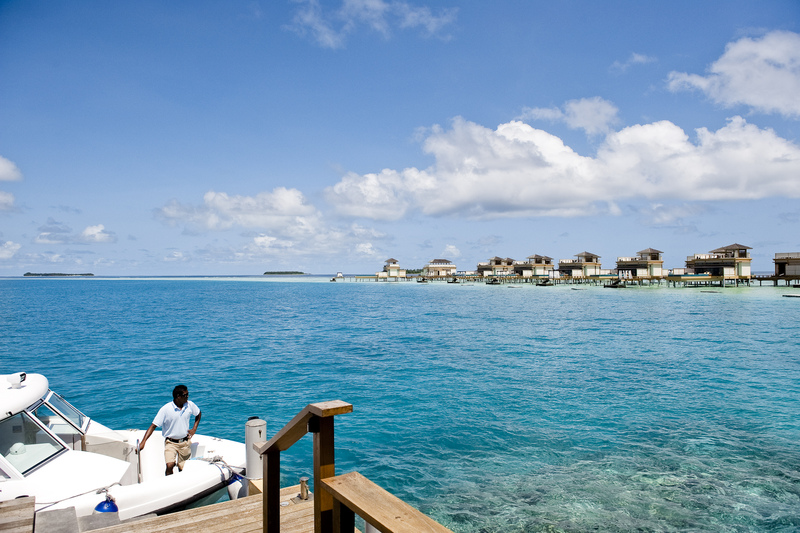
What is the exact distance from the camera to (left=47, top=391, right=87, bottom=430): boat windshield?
8602mm

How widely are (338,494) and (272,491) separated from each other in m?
1.35

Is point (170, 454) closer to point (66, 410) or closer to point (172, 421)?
point (172, 421)

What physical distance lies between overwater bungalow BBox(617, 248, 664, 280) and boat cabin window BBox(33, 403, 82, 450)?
11582cm

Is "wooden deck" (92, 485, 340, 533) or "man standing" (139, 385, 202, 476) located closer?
"wooden deck" (92, 485, 340, 533)

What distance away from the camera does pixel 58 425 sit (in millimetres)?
8469

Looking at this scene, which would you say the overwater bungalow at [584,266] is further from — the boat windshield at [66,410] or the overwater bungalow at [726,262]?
the boat windshield at [66,410]

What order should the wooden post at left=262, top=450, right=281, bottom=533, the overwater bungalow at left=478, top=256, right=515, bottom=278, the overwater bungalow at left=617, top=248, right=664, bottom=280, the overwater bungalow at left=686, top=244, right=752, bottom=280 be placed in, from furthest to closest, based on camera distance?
the overwater bungalow at left=478, top=256, right=515, bottom=278
the overwater bungalow at left=617, top=248, right=664, bottom=280
the overwater bungalow at left=686, top=244, right=752, bottom=280
the wooden post at left=262, top=450, right=281, bottom=533

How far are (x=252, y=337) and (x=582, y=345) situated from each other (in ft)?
80.1

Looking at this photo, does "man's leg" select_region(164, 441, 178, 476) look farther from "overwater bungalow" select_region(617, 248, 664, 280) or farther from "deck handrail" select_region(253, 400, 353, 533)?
"overwater bungalow" select_region(617, 248, 664, 280)

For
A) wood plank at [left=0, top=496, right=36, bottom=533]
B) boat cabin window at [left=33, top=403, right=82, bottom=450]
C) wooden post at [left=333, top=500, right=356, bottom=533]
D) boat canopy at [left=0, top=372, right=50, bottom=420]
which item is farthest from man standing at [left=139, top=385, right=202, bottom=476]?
wooden post at [left=333, top=500, right=356, bottom=533]

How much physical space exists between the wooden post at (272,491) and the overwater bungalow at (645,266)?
117m

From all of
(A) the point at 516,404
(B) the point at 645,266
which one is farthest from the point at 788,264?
(A) the point at 516,404

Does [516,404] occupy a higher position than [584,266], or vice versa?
[584,266]

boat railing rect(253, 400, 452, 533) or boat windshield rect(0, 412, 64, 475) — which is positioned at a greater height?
boat railing rect(253, 400, 452, 533)
